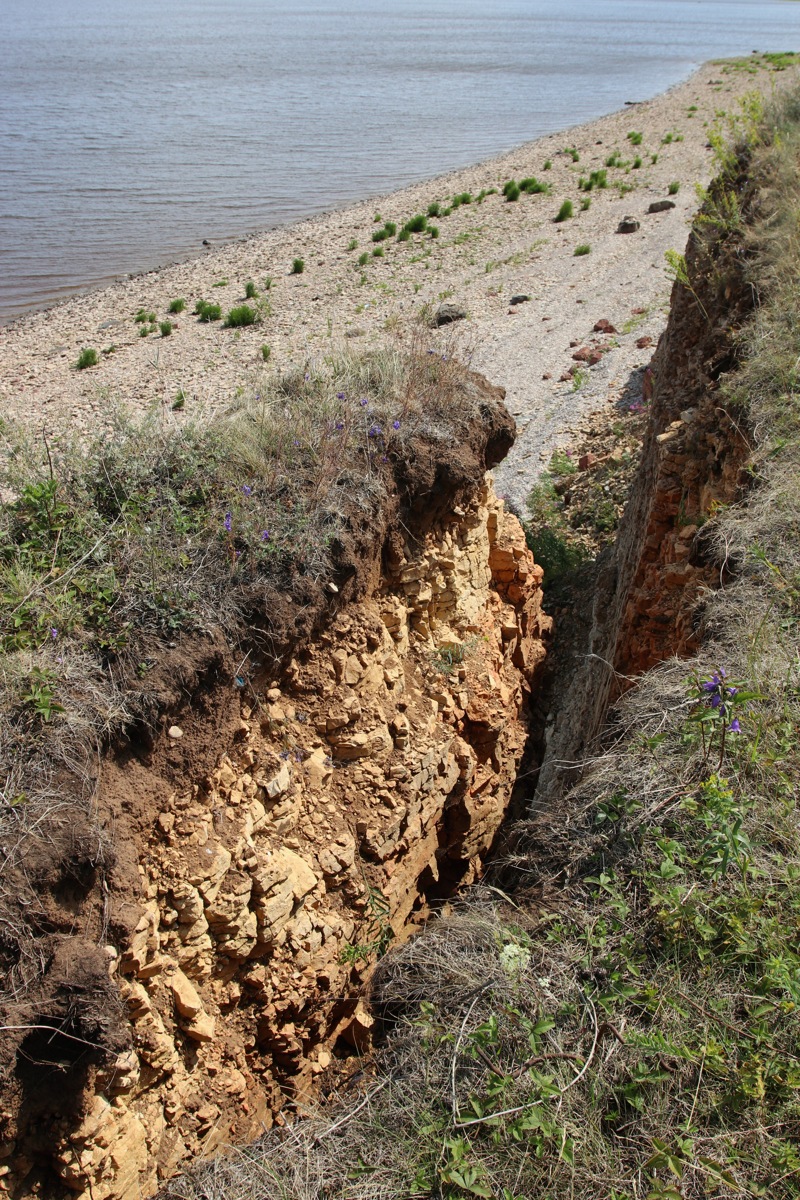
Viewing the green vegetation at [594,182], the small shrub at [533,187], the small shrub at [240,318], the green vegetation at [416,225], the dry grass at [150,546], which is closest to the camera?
the dry grass at [150,546]

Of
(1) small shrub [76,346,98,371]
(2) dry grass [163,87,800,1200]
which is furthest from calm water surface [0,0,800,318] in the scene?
(2) dry grass [163,87,800,1200]

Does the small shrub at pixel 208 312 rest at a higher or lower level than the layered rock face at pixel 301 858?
higher

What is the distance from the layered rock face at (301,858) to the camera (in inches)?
147

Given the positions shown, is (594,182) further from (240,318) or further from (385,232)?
(240,318)

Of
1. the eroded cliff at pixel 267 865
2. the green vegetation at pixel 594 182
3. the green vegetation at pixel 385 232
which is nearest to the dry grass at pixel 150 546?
the eroded cliff at pixel 267 865

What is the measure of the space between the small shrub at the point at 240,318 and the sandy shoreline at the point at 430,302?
0.36 m

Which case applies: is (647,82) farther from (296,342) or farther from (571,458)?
(571,458)

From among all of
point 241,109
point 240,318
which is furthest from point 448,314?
point 241,109

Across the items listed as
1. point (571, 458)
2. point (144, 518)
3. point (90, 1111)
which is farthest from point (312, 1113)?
point (571, 458)

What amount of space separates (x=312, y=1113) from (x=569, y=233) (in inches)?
901

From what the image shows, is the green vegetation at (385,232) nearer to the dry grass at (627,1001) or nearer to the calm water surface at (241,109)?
the calm water surface at (241,109)

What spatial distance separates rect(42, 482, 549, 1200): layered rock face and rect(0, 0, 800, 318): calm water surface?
17182mm

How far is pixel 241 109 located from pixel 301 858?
38.6 meters

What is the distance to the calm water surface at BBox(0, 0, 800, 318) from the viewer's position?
2322 centimetres
